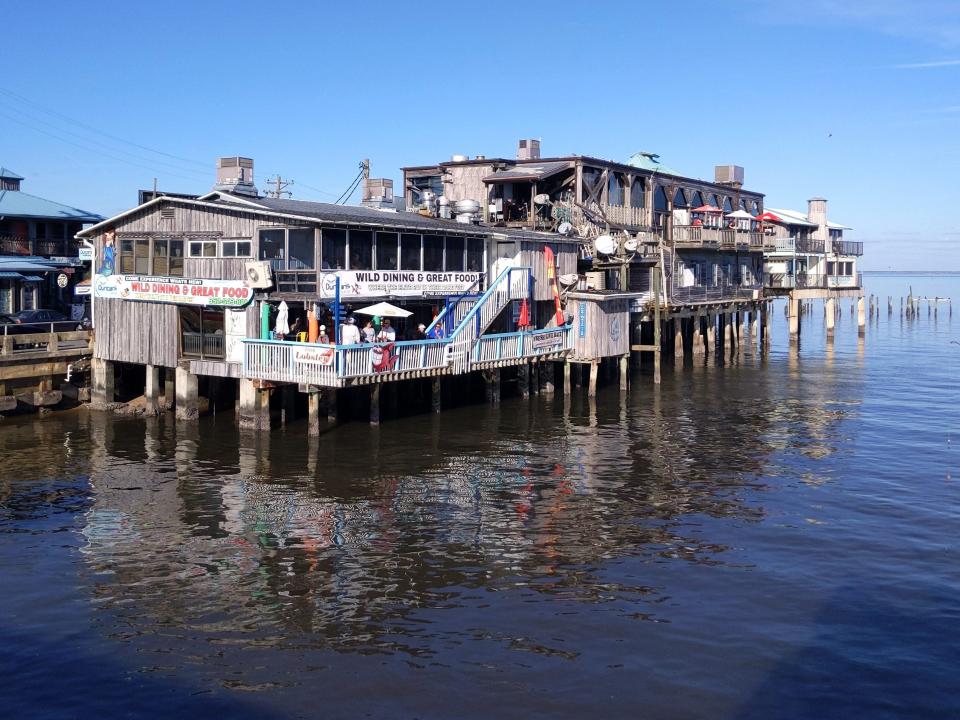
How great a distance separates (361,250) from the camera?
110 ft

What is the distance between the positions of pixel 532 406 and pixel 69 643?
1055 inches

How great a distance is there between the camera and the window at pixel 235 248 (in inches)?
1319

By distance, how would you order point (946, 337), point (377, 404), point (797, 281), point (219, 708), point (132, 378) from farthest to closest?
point (946, 337) → point (797, 281) → point (132, 378) → point (377, 404) → point (219, 708)

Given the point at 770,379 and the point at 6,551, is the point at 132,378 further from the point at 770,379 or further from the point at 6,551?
the point at 770,379

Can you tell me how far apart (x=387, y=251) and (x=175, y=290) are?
305 inches

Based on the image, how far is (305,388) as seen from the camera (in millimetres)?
31328

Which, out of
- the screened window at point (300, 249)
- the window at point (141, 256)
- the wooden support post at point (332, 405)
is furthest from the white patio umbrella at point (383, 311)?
the window at point (141, 256)

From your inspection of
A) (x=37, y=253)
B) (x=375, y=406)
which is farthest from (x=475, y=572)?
(x=37, y=253)

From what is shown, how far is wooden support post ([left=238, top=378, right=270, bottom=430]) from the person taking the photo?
33.2m

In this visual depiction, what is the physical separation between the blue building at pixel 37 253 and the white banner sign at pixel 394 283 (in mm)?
21938

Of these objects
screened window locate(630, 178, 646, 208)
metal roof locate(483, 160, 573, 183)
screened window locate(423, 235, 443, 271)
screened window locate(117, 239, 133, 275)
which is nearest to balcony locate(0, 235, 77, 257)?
screened window locate(117, 239, 133, 275)

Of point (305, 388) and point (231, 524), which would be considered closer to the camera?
point (231, 524)

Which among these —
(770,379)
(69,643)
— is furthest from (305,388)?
(770,379)

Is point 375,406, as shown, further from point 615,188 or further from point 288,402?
point 615,188
